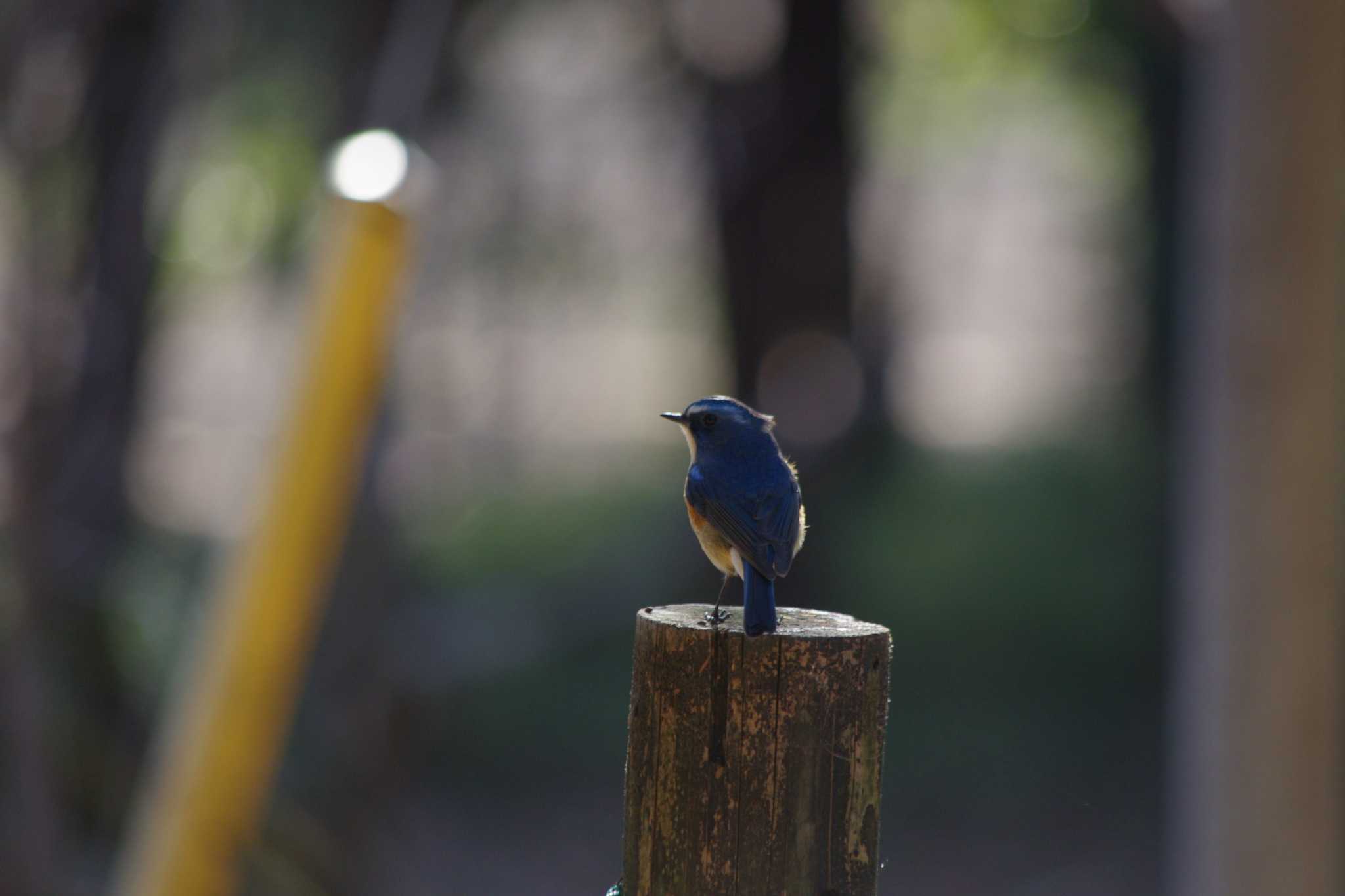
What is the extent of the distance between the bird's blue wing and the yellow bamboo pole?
2127mm

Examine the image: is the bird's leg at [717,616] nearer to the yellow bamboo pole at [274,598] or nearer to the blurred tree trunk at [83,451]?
the yellow bamboo pole at [274,598]

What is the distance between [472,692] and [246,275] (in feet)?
18.0

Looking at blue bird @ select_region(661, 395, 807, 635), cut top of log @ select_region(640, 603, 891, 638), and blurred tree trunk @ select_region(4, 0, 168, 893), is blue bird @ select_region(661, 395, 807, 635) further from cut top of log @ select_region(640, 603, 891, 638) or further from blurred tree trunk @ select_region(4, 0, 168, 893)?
blurred tree trunk @ select_region(4, 0, 168, 893)

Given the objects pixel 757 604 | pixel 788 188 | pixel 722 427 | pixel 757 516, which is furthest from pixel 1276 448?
pixel 788 188

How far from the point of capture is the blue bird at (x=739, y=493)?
228 centimetres

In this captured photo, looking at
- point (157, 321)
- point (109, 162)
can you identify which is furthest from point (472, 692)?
point (109, 162)

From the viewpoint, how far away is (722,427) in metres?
2.49

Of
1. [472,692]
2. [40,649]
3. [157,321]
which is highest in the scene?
[157,321]

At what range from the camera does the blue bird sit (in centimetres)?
228

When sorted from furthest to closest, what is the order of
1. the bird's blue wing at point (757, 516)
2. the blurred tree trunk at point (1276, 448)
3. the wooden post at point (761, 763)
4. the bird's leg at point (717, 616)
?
the blurred tree trunk at point (1276, 448) < the bird's blue wing at point (757, 516) < the bird's leg at point (717, 616) < the wooden post at point (761, 763)

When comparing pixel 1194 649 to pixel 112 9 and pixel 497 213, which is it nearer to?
pixel 112 9

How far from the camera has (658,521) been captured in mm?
12625

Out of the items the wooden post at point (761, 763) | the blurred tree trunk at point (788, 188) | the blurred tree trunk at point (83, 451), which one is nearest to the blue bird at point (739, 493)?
the wooden post at point (761, 763)

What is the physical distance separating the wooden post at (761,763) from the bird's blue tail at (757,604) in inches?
1.0
